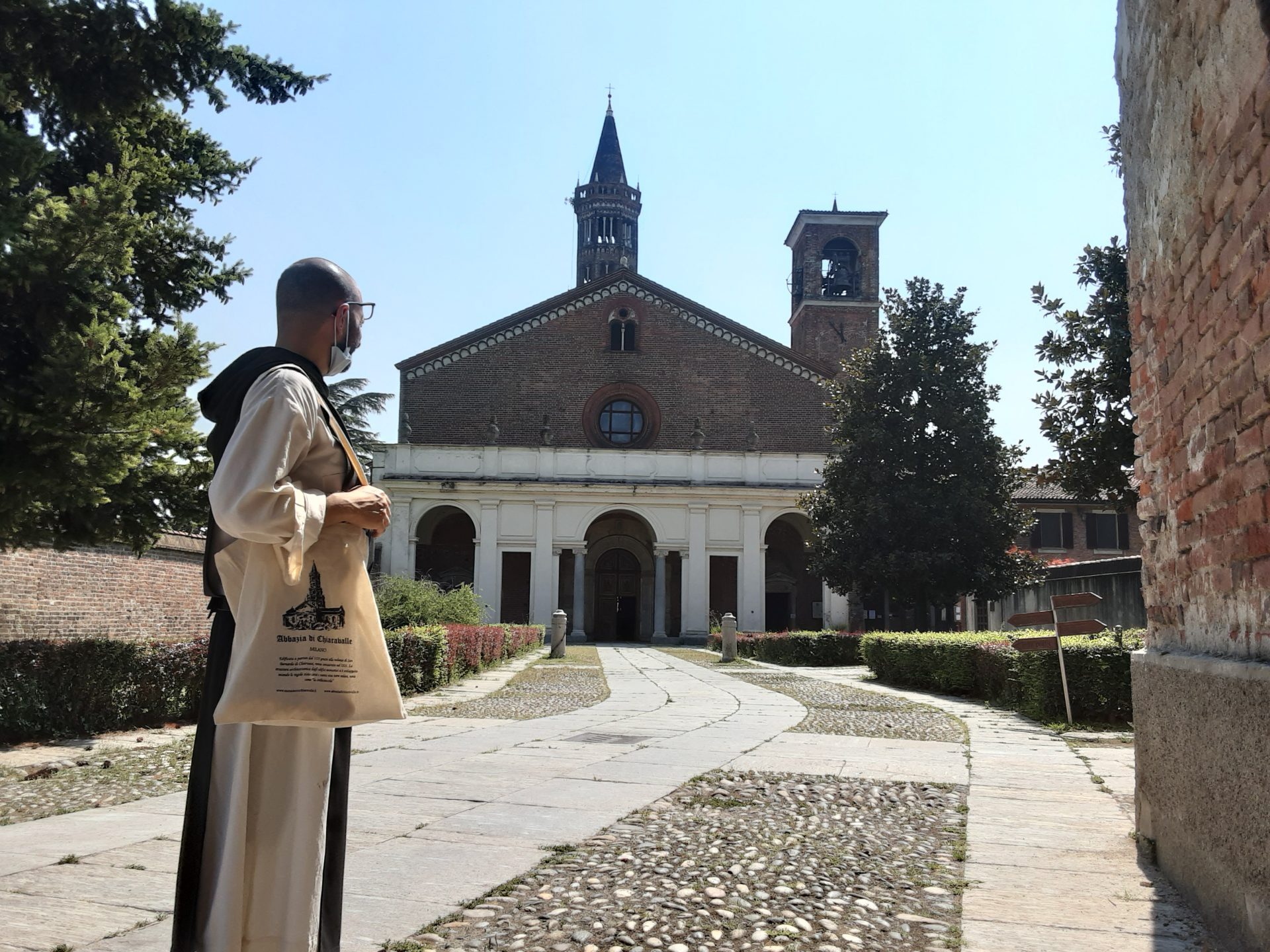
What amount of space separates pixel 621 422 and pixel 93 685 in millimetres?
29324

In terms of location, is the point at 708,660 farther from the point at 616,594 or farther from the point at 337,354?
the point at 337,354

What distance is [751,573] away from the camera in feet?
110

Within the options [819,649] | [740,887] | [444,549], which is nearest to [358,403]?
[444,549]

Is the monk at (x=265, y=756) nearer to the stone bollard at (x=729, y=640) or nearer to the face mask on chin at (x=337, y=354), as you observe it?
the face mask on chin at (x=337, y=354)

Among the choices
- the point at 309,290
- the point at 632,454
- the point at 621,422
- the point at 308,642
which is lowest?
the point at 308,642

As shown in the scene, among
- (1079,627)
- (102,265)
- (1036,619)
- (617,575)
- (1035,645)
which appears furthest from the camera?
(617,575)

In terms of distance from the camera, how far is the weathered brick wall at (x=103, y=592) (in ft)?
40.5

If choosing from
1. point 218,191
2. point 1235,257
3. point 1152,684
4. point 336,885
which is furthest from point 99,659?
point 1235,257

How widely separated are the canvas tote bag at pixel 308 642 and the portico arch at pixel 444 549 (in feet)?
104

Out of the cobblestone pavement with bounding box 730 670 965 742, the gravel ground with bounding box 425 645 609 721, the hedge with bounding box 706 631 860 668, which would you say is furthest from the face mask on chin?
the hedge with bounding box 706 631 860 668

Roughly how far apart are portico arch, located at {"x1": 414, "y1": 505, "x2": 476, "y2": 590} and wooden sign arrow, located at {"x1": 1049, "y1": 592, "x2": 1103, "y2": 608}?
26.2m

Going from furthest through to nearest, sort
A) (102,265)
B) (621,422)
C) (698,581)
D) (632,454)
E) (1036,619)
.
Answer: (621,422), (632,454), (698,581), (1036,619), (102,265)

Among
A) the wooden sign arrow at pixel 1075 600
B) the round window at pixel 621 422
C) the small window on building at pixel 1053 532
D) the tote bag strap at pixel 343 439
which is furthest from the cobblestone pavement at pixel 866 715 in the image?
the small window on building at pixel 1053 532

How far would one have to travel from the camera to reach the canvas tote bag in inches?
78.7
